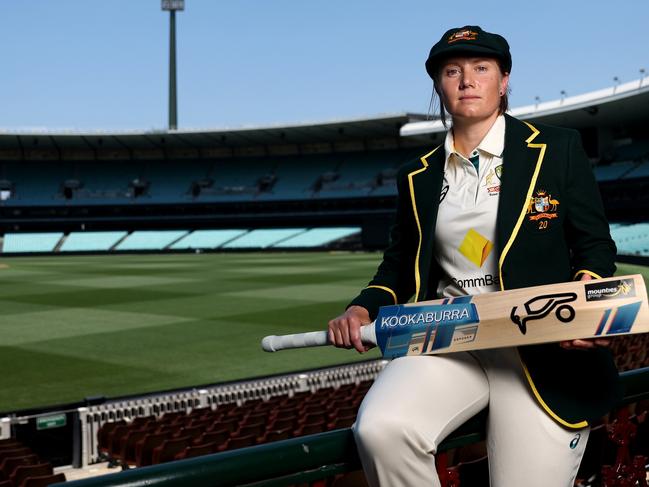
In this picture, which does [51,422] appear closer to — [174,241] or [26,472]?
[26,472]

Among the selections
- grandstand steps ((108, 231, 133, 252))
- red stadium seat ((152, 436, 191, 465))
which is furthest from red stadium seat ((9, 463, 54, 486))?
grandstand steps ((108, 231, 133, 252))

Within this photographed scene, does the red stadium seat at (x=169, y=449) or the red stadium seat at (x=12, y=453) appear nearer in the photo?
the red stadium seat at (x=169, y=449)

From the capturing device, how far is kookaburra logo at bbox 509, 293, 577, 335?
78.0 inches

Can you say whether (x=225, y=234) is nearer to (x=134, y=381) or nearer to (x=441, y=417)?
(x=134, y=381)

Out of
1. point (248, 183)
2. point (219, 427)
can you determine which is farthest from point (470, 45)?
point (248, 183)

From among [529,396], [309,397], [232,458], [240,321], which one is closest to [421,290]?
[529,396]

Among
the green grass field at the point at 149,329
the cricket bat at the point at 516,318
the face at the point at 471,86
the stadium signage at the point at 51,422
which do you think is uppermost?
the face at the point at 471,86

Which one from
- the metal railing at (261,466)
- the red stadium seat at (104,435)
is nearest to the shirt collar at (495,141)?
the metal railing at (261,466)

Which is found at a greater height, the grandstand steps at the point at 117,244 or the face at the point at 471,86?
the face at the point at 471,86

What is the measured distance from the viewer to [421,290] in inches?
102

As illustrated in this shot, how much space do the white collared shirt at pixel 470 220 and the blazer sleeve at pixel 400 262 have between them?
6.8 inches

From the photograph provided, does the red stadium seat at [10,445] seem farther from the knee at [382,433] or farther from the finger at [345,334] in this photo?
the knee at [382,433]

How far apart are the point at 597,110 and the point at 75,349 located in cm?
4207

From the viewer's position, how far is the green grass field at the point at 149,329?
46.0 ft
